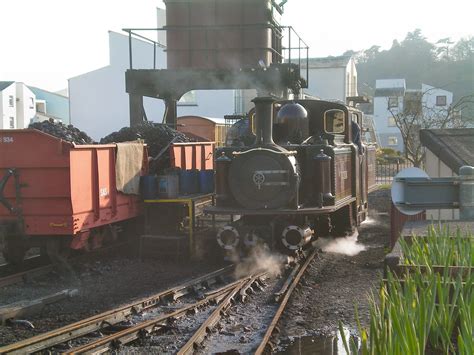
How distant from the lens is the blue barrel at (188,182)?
39.2 feet

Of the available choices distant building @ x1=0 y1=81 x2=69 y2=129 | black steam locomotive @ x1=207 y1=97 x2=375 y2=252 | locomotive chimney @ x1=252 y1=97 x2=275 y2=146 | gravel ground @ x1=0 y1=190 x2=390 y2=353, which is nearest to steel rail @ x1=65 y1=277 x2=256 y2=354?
gravel ground @ x1=0 y1=190 x2=390 y2=353

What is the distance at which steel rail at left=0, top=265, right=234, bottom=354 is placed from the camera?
18.8 ft

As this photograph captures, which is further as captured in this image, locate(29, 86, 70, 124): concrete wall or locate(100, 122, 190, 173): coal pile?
locate(29, 86, 70, 124): concrete wall

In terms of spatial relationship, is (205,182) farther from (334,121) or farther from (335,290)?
(335,290)

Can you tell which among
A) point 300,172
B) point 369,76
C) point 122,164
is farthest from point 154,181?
point 369,76

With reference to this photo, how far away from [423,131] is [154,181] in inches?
194

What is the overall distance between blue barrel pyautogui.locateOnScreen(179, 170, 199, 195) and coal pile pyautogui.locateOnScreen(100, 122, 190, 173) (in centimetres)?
72

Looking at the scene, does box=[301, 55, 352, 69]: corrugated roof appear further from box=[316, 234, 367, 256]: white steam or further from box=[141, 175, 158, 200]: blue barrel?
box=[141, 175, 158, 200]: blue barrel

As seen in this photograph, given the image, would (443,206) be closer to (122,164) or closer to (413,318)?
(413,318)

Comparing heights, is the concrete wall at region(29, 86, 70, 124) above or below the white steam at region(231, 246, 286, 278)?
above

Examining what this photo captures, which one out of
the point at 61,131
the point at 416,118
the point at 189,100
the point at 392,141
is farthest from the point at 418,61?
the point at 61,131

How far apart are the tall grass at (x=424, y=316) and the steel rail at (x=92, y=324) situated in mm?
3362

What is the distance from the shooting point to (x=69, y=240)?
996 cm

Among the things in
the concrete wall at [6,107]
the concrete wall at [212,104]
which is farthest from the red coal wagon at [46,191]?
the concrete wall at [6,107]
